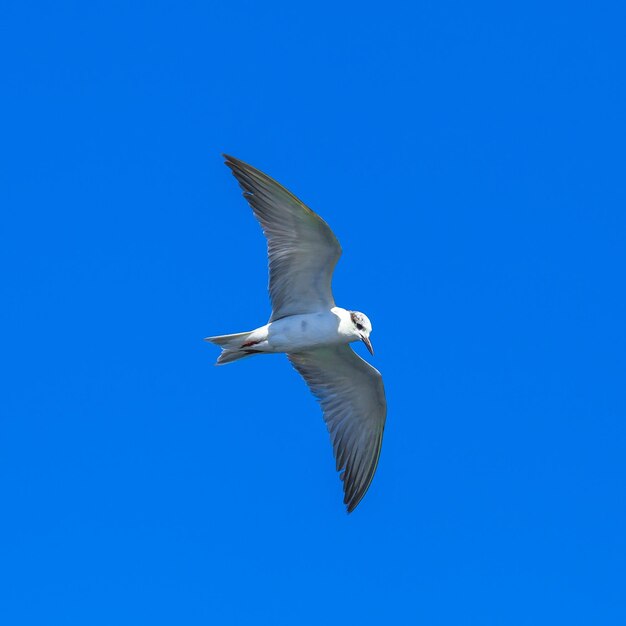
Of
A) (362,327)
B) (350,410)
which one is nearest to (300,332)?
(362,327)

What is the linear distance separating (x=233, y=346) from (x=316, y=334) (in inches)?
50.5

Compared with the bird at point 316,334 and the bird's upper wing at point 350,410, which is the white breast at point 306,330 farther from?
the bird's upper wing at point 350,410

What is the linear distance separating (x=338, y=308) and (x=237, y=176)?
2.62 meters

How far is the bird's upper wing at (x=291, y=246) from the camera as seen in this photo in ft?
57.4

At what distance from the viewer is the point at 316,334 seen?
18.2 m

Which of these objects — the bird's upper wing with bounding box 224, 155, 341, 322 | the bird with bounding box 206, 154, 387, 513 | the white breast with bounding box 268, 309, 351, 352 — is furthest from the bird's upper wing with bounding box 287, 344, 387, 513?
the bird's upper wing with bounding box 224, 155, 341, 322

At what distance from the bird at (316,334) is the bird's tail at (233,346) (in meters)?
0.02

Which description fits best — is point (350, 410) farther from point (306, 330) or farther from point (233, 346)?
point (233, 346)

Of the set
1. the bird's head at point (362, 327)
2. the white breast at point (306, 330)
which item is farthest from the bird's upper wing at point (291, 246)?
Answer: the bird's head at point (362, 327)

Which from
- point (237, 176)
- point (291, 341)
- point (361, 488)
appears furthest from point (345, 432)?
point (237, 176)

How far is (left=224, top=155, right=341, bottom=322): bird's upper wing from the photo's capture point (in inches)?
689

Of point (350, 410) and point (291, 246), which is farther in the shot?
point (350, 410)

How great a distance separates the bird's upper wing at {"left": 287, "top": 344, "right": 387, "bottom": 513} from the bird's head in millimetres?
1062

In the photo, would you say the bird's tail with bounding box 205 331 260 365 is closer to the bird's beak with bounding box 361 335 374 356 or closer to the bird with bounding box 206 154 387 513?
the bird with bounding box 206 154 387 513
